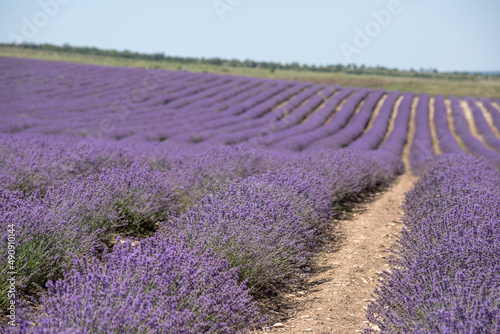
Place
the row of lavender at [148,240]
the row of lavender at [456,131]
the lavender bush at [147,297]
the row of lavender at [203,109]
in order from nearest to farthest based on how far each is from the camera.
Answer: the lavender bush at [147,297], the row of lavender at [148,240], the row of lavender at [203,109], the row of lavender at [456,131]

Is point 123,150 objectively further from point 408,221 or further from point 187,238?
point 408,221

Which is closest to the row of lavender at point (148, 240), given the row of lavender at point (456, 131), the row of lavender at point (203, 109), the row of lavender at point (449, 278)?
the row of lavender at point (449, 278)

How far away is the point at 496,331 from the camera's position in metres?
1.76

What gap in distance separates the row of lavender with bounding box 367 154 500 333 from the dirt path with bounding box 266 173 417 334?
12.5 inches

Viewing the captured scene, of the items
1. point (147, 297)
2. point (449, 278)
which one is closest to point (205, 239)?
point (147, 297)

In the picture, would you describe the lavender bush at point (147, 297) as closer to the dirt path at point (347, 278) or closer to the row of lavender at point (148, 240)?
the row of lavender at point (148, 240)

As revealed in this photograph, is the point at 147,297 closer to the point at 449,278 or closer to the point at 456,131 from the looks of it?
the point at 449,278

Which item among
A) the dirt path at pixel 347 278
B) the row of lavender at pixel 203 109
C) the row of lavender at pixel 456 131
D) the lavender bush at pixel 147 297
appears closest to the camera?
the lavender bush at pixel 147 297

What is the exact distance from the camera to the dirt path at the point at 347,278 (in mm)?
2717

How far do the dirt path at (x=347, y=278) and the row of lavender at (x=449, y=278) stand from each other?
12.5 inches

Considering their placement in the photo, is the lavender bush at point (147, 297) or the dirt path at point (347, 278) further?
the dirt path at point (347, 278)

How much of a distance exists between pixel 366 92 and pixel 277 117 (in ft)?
39.9

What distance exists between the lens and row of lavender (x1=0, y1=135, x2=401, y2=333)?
1.91 meters

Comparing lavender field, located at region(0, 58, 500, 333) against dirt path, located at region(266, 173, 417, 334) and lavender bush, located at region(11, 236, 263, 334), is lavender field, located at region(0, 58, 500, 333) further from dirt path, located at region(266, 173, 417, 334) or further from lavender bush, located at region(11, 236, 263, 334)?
dirt path, located at region(266, 173, 417, 334)
